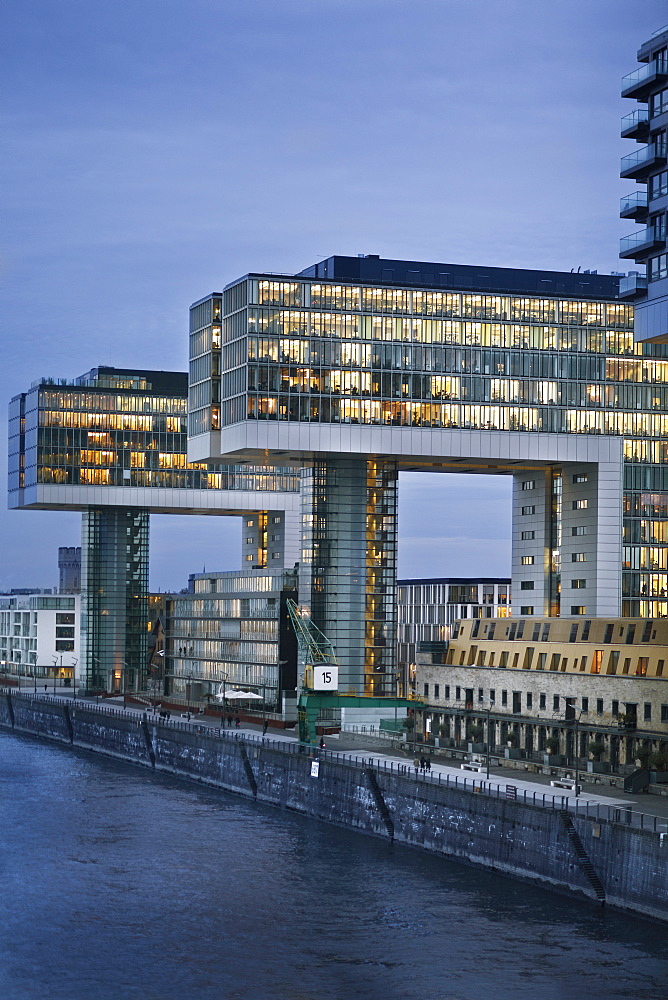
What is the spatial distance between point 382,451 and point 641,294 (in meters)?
54.7

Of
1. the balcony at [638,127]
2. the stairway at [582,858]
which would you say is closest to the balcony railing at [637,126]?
the balcony at [638,127]

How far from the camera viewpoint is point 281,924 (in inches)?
2965

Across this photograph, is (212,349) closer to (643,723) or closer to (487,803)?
(643,723)

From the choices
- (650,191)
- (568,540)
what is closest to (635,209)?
(650,191)

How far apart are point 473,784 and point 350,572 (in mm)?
62529

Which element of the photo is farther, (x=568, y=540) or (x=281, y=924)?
(x=568, y=540)

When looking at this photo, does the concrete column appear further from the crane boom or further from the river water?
the river water

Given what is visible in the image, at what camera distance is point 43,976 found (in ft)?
218

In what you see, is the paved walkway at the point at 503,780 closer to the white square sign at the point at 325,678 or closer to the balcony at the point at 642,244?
the white square sign at the point at 325,678

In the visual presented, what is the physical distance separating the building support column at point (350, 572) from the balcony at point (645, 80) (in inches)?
2371

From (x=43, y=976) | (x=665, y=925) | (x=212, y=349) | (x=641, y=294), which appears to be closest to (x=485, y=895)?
(x=665, y=925)

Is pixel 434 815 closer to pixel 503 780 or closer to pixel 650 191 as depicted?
pixel 503 780

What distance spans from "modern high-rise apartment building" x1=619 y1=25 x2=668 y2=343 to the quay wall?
111ft

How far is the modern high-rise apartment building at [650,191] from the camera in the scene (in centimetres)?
10175
